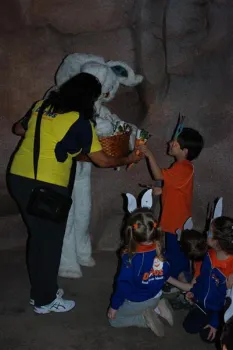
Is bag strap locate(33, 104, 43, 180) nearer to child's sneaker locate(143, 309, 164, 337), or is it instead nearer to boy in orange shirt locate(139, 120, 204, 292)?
boy in orange shirt locate(139, 120, 204, 292)

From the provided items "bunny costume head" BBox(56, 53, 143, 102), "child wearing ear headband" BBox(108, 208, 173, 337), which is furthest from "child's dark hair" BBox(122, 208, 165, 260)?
"bunny costume head" BBox(56, 53, 143, 102)

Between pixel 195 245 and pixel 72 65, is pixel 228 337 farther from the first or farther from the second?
pixel 72 65

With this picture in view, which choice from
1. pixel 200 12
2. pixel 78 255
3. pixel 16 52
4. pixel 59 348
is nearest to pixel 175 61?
pixel 200 12

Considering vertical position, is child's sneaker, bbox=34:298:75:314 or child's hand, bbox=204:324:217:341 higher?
child's hand, bbox=204:324:217:341

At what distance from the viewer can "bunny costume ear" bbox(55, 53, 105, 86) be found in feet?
13.7

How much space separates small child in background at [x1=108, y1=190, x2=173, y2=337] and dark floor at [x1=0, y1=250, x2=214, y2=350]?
103 mm

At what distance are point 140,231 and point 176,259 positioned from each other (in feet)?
2.67

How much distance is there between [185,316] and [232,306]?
1.60m

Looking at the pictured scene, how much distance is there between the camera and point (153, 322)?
3.73m

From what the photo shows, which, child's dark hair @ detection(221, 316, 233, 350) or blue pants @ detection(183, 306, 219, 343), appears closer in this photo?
child's dark hair @ detection(221, 316, 233, 350)

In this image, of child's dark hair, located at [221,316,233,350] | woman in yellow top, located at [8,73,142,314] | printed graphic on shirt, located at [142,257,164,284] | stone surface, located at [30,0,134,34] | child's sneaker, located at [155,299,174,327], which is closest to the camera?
child's dark hair, located at [221,316,233,350]

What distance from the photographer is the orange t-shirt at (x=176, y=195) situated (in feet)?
13.4

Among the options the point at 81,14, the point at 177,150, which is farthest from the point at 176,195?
the point at 81,14

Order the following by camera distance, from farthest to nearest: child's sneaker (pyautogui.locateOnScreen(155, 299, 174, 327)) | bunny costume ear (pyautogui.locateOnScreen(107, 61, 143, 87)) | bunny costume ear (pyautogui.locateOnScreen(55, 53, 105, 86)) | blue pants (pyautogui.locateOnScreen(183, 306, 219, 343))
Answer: bunny costume ear (pyautogui.locateOnScreen(107, 61, 143, 87)) → bunny costume ear (pyautogui.locateOnScreen(55, 53, 105, 86)) → child's sneaker (pyautogui.locateOnScreen(155, 299, 174, 327)) → blue pants (pyautogui.locateOnScreen(183, 306, 219, 343))
